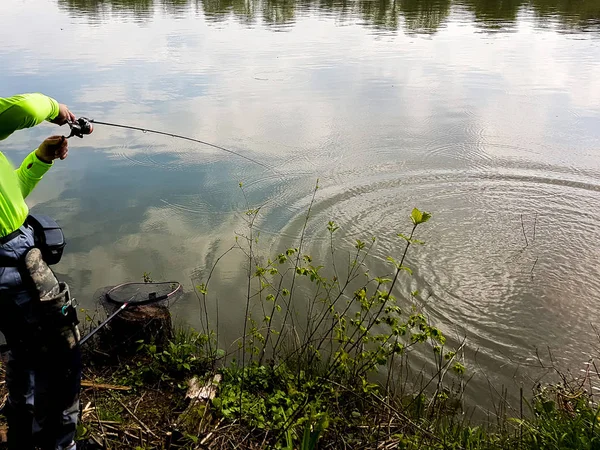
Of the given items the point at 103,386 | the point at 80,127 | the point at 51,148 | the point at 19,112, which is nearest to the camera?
the point at 19,112

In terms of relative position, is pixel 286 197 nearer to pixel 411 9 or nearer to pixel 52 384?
pixel 52 384

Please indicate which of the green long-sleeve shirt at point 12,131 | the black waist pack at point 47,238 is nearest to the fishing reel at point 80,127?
the green long-sleeve shirt at point 12,131

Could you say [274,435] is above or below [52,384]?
below

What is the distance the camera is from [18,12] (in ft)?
78.5

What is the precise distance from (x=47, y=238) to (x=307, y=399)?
1.67 metres

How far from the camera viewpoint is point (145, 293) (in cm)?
428

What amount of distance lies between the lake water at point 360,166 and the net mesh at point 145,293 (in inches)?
7.4

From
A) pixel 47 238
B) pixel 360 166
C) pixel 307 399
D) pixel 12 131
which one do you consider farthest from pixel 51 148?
pixel 360 166

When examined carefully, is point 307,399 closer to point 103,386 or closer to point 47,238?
point 103,386

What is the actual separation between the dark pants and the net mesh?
141cm

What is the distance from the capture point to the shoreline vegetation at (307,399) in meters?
2.76

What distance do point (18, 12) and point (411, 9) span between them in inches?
734

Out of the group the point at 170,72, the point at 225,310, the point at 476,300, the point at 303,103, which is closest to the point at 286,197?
the point at 225,310

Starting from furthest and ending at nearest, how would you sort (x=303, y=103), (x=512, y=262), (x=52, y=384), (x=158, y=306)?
(x=303, y=103)
(x=512, y=262)
(x=158, y=306)
(x=52, y=384)
